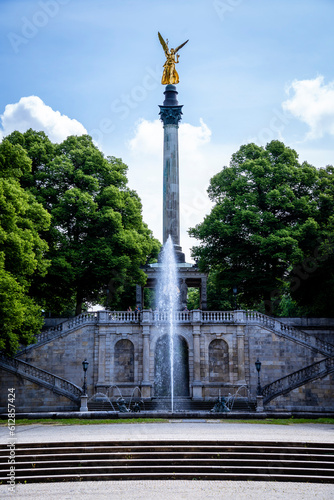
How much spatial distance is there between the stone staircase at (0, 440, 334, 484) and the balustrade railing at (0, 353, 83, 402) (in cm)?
1507

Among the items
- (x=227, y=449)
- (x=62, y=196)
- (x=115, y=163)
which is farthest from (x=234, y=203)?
(x=227, y=449)

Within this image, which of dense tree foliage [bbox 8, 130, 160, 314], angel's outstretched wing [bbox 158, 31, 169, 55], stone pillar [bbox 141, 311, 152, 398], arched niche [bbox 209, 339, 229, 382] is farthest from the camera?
angel's outstretched wing [bbox 158, 31, 169, 55]

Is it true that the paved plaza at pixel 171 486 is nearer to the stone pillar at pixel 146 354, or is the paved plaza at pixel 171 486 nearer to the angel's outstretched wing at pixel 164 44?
the stone pillar at pixel 146 354

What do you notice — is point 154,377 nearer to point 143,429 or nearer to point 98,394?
point 98,394

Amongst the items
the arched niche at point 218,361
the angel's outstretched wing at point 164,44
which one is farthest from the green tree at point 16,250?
A: the angel's outstretched wing at point 164,44

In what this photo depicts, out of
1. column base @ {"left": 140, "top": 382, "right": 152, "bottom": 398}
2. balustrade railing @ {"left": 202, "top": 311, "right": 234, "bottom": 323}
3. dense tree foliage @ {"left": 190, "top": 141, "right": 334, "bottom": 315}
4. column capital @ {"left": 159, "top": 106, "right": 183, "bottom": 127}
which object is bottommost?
column base @ {"left": 140, "top": 382, "right": 152, "bottom": 398}

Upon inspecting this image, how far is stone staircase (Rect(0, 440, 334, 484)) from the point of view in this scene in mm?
14297

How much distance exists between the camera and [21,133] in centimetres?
3991

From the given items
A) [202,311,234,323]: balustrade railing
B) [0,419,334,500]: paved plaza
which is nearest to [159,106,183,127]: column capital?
[202,311,234,323]: balustrade railing

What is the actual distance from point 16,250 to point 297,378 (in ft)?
58.2

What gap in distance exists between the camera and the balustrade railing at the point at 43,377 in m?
30.8

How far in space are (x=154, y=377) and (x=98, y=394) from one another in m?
3.87

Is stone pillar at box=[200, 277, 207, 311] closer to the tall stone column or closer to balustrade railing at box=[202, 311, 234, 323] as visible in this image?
the tall stone column

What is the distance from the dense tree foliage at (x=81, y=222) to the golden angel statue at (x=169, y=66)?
10.8 meters
